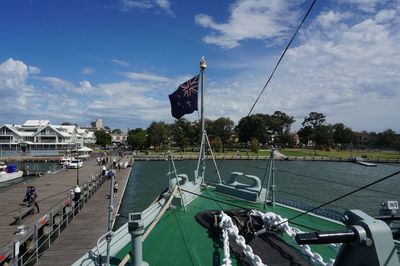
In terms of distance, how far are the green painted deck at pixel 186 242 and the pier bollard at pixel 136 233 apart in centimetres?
154

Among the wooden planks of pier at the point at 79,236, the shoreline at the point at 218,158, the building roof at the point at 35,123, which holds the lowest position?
the wooden planks of pier at the point at 79,236

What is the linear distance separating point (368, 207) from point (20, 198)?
2857 cm

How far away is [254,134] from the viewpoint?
106312 mm

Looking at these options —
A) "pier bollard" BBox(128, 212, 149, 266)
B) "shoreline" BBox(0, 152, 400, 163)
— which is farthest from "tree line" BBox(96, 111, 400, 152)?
"pier bollard" BBox(128, 212, 149, 266)

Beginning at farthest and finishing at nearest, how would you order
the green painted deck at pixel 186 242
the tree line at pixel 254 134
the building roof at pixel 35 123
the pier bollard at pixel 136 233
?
the building roof at pixel 35 123, the tree line at pixel 254 134, the green painted deck at pixel 186 242, the pier bollard at pixel 136 233

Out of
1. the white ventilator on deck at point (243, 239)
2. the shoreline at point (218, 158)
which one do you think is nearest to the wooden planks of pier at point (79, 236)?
the white ventilator on deck at point (243, 239)

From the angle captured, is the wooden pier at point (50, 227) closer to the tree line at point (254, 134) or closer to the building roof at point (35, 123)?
the tree line at point (254, 134)

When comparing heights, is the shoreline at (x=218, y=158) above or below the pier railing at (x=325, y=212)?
below

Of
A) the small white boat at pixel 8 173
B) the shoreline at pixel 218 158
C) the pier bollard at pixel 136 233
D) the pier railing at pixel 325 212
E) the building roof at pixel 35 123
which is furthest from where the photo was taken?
the building roof at pixel 35 123

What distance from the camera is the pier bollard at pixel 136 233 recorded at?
4.75 meters

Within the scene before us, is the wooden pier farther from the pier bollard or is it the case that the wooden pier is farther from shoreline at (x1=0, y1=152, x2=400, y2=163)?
shoreline at (x1=0, y1=152, x2=400, y2=163)

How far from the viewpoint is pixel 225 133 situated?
104 m

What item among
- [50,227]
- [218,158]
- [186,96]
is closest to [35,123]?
[218,158]

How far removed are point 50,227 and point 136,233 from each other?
615 inches
